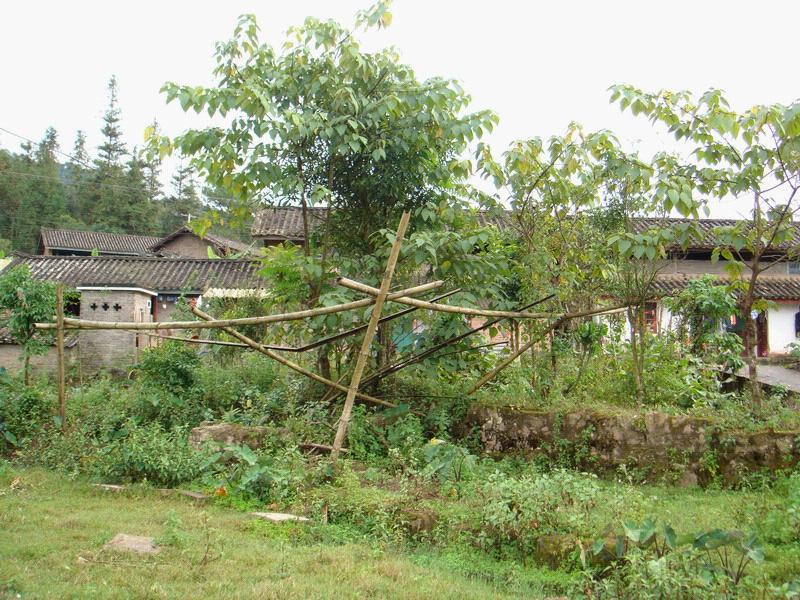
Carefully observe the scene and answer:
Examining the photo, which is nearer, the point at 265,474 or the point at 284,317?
the point at 265,474

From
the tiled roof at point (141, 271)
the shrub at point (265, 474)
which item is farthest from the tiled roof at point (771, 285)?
the shrub at point (265, 474)

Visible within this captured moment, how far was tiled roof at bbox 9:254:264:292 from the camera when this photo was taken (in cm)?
1858

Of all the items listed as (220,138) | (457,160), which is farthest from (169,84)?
(457,160)

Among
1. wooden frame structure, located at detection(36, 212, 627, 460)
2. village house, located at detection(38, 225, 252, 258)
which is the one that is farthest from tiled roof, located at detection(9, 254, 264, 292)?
wooden frame structure, located at detection(36, 212, 627, 460)

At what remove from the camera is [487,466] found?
6.33 metres

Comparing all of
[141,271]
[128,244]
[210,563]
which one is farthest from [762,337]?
[128,244]

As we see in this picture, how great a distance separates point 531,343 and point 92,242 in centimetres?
3335

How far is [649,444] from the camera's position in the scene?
6.24 metres

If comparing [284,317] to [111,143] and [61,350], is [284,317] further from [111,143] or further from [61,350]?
[111,143]

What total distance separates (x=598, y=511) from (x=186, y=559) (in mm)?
2833

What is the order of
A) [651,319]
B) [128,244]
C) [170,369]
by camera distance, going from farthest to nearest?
[128,244] → [651,319] → [170,369]

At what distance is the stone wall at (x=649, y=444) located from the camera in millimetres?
5816

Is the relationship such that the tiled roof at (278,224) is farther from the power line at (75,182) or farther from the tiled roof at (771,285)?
the power line at (75,182)

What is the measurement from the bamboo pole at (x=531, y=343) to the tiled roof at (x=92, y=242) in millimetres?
28118
